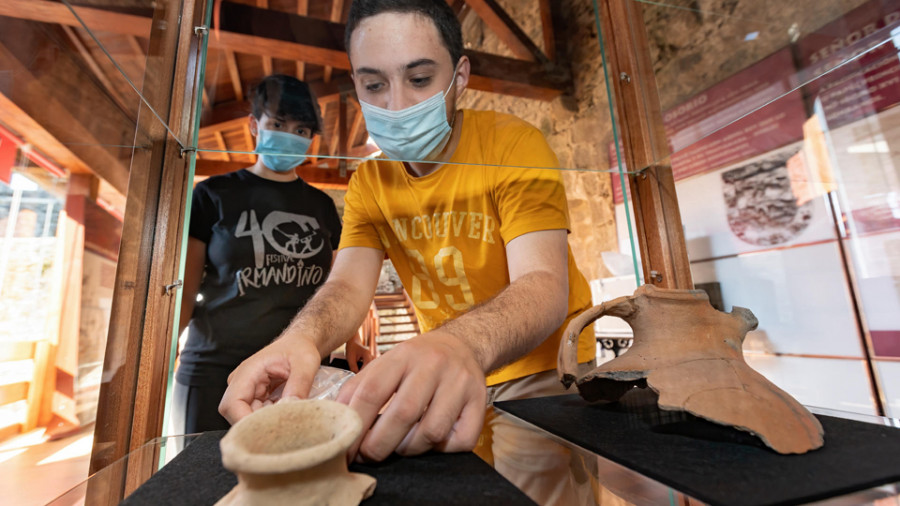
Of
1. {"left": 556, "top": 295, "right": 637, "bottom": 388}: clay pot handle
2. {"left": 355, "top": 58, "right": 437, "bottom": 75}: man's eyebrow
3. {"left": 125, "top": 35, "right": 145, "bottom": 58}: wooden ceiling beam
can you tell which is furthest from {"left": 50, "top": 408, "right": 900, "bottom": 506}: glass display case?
{"left": 355, "top": 58, "right": 437, "bottom": 75}: man's eyebrow

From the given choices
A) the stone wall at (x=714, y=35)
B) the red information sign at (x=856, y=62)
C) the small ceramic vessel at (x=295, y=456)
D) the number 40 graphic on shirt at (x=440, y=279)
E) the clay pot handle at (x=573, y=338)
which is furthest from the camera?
the number 40 graphic on shirt at (x=440, y=279)

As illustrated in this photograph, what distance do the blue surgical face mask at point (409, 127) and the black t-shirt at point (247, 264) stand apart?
39 centimetres

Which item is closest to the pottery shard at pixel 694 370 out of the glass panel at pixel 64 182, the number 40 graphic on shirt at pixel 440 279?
the number 40 graphic on shirt at pixel 440 279

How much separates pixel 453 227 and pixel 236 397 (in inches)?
25.5

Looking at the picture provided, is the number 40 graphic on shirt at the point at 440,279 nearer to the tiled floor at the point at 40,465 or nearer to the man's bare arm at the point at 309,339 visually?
the man's bare arm at the point at 309,339

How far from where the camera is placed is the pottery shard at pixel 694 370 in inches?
21.0

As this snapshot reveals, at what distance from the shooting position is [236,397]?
0.63m

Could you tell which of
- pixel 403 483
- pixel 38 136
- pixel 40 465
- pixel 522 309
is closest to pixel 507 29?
pixel 522 309

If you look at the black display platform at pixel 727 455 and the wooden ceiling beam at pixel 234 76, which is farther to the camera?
the wooden ceiling beam at pixel 234 76

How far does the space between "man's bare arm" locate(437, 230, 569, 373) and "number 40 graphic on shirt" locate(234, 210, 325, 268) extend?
63 centimetres

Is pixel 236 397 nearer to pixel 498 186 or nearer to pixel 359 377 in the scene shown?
pixel 359 377

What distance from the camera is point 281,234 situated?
1208mm

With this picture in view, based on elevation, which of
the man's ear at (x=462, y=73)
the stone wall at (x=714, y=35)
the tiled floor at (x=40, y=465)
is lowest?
the tiled floor at (x=40, y=465)

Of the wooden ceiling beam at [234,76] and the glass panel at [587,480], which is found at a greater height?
the wooden ceiling beam at [234,76]
